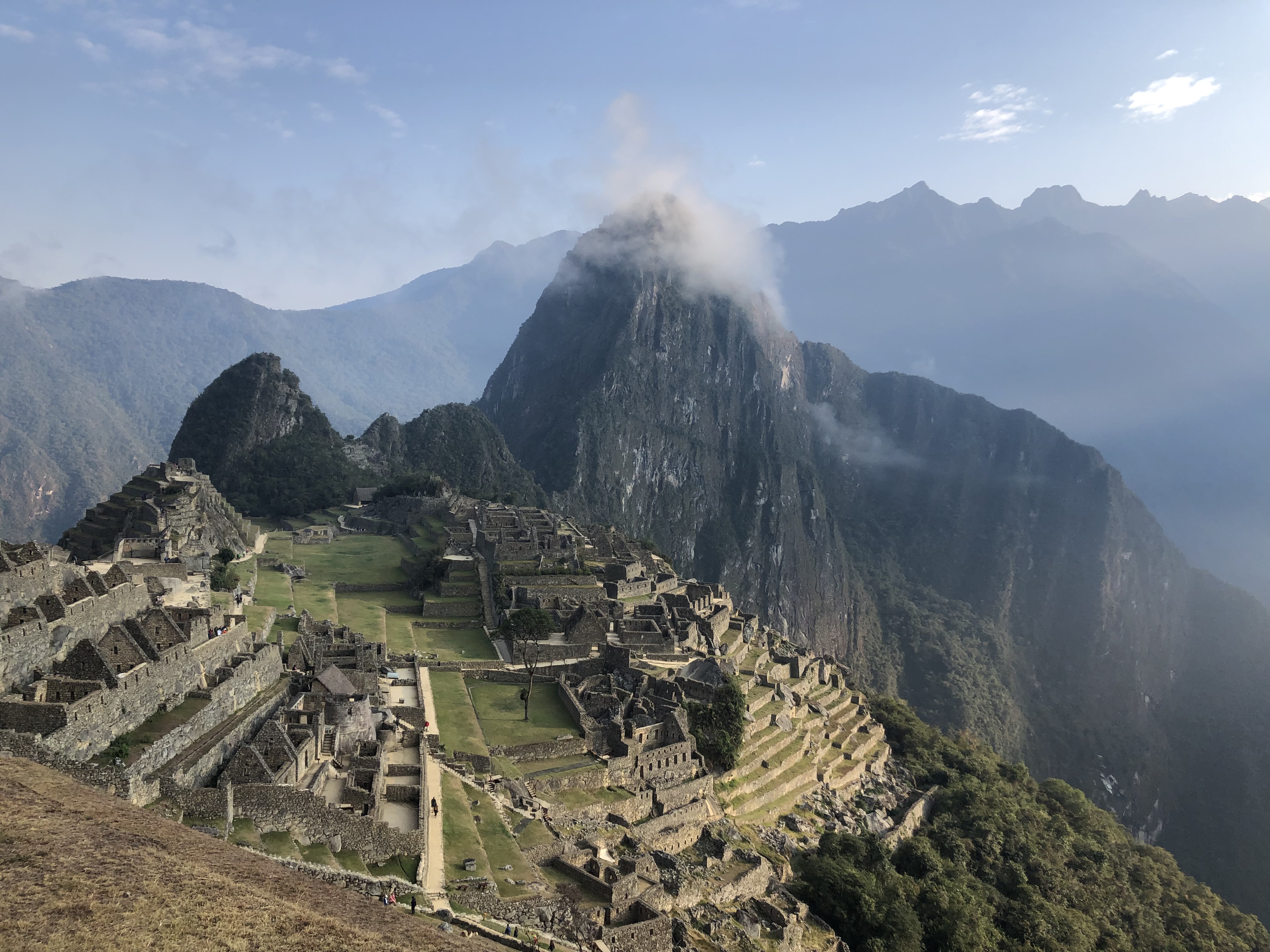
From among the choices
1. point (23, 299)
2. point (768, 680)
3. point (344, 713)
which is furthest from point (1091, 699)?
point (23, 299)

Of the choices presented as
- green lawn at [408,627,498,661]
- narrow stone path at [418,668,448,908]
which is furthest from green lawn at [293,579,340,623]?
narrow stone path at [418,668,448,908]

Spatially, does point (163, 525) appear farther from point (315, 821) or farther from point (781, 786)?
point (781, 786)

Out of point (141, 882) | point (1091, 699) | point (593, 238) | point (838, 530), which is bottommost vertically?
point (1091, 699)

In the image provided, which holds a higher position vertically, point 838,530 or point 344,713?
point 344,713

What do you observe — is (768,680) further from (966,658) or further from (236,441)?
(966,658)

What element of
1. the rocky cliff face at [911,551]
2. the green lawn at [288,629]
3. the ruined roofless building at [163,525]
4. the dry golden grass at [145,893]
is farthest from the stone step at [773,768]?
the rocky cliff face at [911,551]

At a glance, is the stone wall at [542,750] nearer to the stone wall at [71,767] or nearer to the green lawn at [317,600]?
the stone wall at [71,767]

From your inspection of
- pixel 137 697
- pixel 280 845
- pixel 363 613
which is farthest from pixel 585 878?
pixel 363 613
